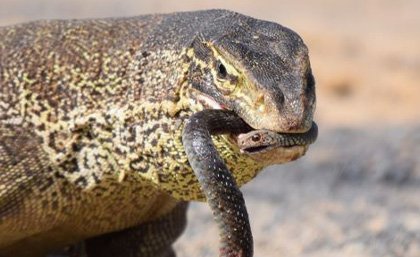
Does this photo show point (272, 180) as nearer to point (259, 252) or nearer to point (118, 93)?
point (259, 252)

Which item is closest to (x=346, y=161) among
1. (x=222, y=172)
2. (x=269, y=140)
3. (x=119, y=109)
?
(x=119, y=109)

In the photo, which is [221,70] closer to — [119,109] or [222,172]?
[222,172]

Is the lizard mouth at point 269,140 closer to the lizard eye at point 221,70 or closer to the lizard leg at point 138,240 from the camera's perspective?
the lizard eye at point 221,70

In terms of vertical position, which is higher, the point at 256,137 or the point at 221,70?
the point at 221,70

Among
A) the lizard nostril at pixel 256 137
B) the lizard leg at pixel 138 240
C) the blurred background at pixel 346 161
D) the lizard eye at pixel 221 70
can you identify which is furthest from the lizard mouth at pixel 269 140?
the blurred background at pixel 346 161

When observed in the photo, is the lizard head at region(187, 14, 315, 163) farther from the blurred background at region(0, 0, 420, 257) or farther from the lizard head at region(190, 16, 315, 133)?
the blurred background at region(0, 0, 420, 257)

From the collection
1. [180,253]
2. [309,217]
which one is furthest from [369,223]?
[180,253]
